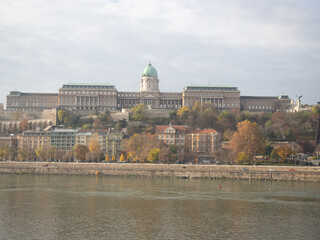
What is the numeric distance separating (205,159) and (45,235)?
232 ft

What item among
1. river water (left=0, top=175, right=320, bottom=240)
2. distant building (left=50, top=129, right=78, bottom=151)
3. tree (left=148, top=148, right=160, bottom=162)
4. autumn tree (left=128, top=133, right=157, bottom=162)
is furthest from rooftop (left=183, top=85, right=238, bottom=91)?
river water (left=0, top=175, right=320, bottom=240)

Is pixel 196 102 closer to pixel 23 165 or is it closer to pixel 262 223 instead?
pixel 23 165

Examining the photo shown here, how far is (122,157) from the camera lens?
103m

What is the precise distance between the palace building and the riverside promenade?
77040 millimetres

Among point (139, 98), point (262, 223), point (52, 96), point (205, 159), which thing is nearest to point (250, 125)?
point (205, 159)

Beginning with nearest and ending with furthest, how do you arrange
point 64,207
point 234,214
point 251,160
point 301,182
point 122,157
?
point 234,214, point 64,207, point 301,182, point 251,160, point 122,157

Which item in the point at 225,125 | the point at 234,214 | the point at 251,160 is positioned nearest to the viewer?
the point at 234,214

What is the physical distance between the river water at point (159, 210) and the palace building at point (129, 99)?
9798 centimetres

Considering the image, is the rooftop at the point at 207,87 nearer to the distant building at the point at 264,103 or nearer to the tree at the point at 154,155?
the distant building at the point at 264,103

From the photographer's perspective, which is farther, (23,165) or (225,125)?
(225,125)

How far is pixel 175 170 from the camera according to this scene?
84.6 meters

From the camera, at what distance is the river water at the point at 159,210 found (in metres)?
41.0

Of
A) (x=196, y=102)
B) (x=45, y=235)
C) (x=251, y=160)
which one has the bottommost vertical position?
(x=45, y=235)

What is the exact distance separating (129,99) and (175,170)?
90837 millimetres
